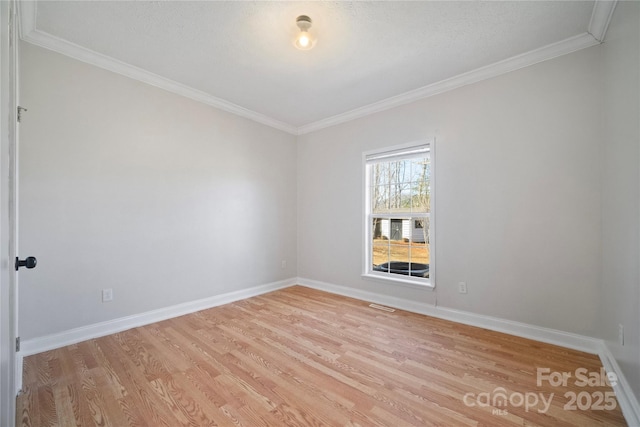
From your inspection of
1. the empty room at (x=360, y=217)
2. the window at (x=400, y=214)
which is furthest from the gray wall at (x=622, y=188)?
the window at (x=400, y=214)

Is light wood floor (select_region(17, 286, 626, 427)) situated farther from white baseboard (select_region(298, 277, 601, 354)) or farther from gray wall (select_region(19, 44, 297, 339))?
gray wall (select_region(19, 44, 297, 339))

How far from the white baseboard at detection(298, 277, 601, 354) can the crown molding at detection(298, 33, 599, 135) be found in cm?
248

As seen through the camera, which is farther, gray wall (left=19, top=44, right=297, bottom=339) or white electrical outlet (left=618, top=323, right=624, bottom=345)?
gray wall (left=19, top=44, right=297, bottom=339)

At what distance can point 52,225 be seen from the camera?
2352 mm

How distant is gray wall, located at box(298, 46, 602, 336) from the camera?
2336 mm

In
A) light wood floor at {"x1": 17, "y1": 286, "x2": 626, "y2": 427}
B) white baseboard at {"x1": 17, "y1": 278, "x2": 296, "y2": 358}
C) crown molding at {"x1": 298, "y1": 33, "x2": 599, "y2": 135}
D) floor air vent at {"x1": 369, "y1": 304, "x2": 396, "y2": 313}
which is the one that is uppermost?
crown molding at {"x1": 298, "y1": 33, "x2": 599, "y2": 135}

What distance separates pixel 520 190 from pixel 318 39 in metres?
2.35

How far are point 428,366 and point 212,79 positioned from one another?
3.49 metres

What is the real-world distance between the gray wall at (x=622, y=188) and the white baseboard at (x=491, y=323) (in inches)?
7.9

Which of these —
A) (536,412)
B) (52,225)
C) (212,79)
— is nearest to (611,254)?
(536,412)

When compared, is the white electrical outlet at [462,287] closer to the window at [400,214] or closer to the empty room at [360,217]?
the empty room at [360,217]

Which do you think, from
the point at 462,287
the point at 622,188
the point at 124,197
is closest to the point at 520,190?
the point at 622,188

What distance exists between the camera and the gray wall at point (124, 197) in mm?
2305

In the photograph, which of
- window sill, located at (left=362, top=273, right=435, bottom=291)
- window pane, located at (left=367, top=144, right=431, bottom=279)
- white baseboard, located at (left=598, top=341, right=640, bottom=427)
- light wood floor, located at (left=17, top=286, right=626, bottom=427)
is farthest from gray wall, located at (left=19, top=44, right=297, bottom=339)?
white baseboard, located at (left=598, top=341, right=640, bottom=427)
